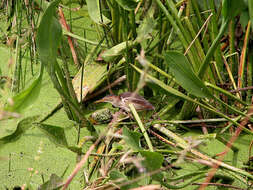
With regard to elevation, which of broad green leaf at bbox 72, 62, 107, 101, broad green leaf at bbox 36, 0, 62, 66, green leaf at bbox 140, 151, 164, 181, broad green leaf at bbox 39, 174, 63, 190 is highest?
broad green leaf at bbox 36, 0, 62, 66

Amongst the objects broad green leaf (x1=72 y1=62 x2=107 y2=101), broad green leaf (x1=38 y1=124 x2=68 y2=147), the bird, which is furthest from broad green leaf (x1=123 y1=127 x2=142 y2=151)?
broad green leaf (x1=72 y1=62 x2=107 y2=101)

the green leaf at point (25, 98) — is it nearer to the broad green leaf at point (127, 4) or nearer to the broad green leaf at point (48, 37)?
the broad green leaf at point (48, 37)

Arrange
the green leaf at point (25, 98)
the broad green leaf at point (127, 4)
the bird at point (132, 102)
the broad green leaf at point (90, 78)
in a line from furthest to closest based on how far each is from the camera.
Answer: the broad green leaf at point (90, 78) < the bird at point (132, 102) < the broad green leaf at point (127, 4) < the green leaf at point (25, 98)

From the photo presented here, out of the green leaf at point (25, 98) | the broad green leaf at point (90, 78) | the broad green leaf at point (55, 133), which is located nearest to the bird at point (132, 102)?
the broad green leaf at point (90, 78)

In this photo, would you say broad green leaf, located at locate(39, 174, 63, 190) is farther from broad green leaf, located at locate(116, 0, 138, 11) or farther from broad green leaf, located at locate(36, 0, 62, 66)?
broad green leaf, located at locate(116, 0, 138, 11)

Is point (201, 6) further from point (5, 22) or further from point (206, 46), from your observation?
point (5, 22)

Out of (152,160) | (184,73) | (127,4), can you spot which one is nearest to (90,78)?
(127,4)

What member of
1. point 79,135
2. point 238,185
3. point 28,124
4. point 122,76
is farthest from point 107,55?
point 238,185

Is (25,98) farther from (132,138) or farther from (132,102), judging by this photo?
(132,102)
